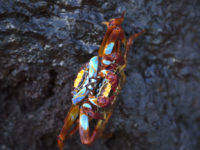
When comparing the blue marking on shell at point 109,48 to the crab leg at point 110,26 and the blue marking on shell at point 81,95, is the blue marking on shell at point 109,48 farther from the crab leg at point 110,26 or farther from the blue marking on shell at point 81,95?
the blue marking on shell at point 81,95

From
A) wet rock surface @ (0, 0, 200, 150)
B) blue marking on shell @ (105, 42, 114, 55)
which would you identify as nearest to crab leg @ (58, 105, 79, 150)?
wet rock surface @ (0, 0, 200, 150)

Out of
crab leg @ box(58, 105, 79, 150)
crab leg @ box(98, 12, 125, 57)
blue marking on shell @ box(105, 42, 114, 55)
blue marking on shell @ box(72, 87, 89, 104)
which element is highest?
crab leg @ box(98, 12, 125, 57)

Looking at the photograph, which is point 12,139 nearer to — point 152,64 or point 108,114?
point 108,114

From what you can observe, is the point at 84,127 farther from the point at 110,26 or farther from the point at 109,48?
the point at 110,26

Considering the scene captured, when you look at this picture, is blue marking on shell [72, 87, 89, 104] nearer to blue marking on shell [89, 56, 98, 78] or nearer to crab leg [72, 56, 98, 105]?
crab leg [72, 56, 98, 105]

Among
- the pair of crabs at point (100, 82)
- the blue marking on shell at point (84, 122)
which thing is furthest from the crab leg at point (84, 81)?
the blue marking on shell at point (84, 122)
